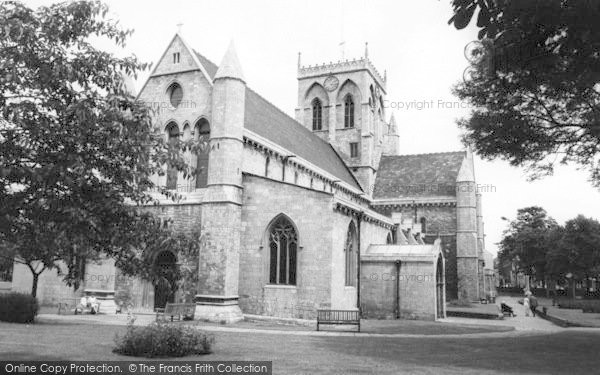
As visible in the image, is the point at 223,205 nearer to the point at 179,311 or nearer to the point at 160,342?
the point at 179,311

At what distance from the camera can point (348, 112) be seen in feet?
163

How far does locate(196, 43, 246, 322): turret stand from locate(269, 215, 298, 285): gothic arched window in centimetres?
170

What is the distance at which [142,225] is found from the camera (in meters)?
8.01

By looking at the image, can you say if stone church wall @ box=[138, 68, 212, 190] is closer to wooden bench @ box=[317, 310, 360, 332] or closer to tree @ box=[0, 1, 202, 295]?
wooden bench @ box=[317, 310, 360, 332]

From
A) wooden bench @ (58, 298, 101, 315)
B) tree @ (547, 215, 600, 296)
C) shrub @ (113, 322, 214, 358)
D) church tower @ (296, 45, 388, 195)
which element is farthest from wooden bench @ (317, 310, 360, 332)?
tree @ (547, 215, 600, 296)

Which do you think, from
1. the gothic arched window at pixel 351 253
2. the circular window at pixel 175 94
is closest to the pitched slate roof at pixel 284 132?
the circular window at pixel 175 94

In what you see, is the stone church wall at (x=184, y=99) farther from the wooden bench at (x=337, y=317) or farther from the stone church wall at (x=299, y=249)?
the wooden bench at (x=337, y=317)

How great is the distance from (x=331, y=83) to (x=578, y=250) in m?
40.4

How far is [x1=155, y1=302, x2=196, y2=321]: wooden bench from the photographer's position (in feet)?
69.4

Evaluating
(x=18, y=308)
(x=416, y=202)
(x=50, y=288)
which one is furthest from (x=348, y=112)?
(x=18, y=308)

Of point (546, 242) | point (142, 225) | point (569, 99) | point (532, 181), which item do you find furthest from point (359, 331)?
point (546, 242)

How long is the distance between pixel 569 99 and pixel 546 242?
62.7 m

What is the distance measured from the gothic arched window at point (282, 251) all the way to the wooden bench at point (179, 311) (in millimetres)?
4074

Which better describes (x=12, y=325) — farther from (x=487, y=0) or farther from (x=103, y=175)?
(x=487, y=0)
